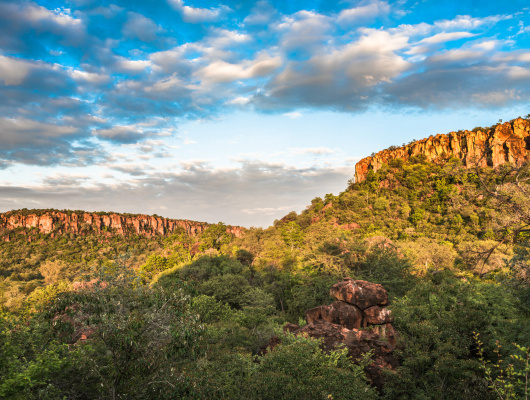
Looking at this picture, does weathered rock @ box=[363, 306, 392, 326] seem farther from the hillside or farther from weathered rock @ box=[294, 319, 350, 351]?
weathered rock @ box=[294, 319, 350, 351]

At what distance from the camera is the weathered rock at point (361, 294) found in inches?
892

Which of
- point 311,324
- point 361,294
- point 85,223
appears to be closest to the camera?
point 311,324

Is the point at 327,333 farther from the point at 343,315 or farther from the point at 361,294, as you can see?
the point at 361,294

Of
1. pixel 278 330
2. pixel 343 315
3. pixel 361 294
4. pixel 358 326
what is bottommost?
pixel 358 326

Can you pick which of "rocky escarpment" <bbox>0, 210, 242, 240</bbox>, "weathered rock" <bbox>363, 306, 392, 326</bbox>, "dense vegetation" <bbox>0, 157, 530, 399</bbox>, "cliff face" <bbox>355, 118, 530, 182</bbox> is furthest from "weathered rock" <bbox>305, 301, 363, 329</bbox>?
"rocky escarpment" <bbox>0, 210, 242, 240</bbox>

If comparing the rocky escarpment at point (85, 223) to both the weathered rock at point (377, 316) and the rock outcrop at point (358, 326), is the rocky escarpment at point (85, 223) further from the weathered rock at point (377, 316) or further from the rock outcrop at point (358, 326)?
the weathered rock at point (377, 316)

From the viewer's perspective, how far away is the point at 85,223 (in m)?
136

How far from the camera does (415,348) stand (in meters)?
15.1

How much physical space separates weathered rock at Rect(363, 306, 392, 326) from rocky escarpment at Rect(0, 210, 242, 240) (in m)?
87.7

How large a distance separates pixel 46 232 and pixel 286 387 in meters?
147

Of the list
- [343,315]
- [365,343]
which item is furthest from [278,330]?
[343,315]

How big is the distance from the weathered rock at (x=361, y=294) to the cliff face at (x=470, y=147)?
54759mm

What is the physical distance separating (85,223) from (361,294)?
145792 millimetres

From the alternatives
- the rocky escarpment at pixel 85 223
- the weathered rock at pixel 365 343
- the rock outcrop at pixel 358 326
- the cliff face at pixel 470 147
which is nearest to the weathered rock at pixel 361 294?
the rock outcrop at pixel 358 326
